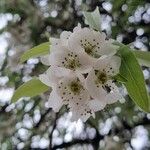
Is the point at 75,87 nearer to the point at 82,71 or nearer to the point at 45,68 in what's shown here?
the point at 82,71

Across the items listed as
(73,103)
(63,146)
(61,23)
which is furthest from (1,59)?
(73,103)

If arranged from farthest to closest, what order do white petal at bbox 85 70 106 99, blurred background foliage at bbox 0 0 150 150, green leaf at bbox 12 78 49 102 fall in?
1. blurred background foliage at bbox 0 0 150 150
2. green leaf at bbox 12 78 49 102
3. white petal at bbox 85 70 106 99

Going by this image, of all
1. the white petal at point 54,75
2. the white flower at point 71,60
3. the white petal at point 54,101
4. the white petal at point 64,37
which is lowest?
the white petal at point 54,101

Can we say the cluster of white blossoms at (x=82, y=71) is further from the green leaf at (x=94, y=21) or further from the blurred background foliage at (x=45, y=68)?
the blurred background foliage at (x=45, y=68)

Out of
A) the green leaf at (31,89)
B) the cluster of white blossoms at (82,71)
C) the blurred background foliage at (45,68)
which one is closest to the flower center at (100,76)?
the cluster of white blossoms at (82,71)

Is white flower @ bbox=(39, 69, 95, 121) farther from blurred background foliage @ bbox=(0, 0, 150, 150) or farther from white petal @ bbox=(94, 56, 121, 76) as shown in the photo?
blurred background foliage @ bbox=(0, 0, 150, 150)

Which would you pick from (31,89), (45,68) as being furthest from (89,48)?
(45,68)

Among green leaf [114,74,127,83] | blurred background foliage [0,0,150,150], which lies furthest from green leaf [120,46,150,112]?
blurred background foliage [0,0,150,150]
